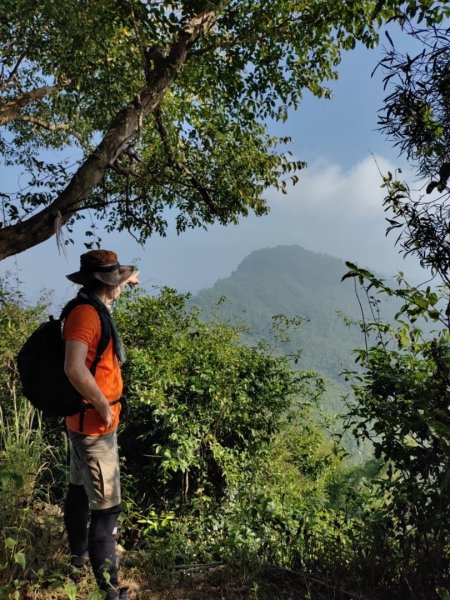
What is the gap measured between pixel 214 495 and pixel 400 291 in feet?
14.7

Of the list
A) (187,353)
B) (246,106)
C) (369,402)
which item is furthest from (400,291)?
(246,106)

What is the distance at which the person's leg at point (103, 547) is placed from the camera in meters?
2.35

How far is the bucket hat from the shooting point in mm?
2572

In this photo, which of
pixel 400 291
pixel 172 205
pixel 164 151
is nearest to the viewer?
pixel 400 291

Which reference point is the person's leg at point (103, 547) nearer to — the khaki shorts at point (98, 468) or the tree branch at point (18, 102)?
the khaki shorts at point (98, 468)

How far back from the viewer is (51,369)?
8.04 feet

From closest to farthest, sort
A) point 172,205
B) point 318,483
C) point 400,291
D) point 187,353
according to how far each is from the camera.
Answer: point 400,291 < point 187,353 < point 172,205 < point 318,483

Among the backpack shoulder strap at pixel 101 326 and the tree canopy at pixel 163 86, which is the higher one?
the tree canopy at pixel 163 86

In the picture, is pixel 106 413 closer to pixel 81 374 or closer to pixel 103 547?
pixel 81 374

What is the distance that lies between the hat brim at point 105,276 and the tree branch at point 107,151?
187 cm

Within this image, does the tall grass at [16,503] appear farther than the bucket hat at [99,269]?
No

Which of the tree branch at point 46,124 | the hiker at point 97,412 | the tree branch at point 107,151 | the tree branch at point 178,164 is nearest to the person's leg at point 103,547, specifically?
the hiker at point 97,412

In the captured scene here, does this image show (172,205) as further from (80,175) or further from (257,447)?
(257,447)

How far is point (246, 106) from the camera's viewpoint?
268 inches
